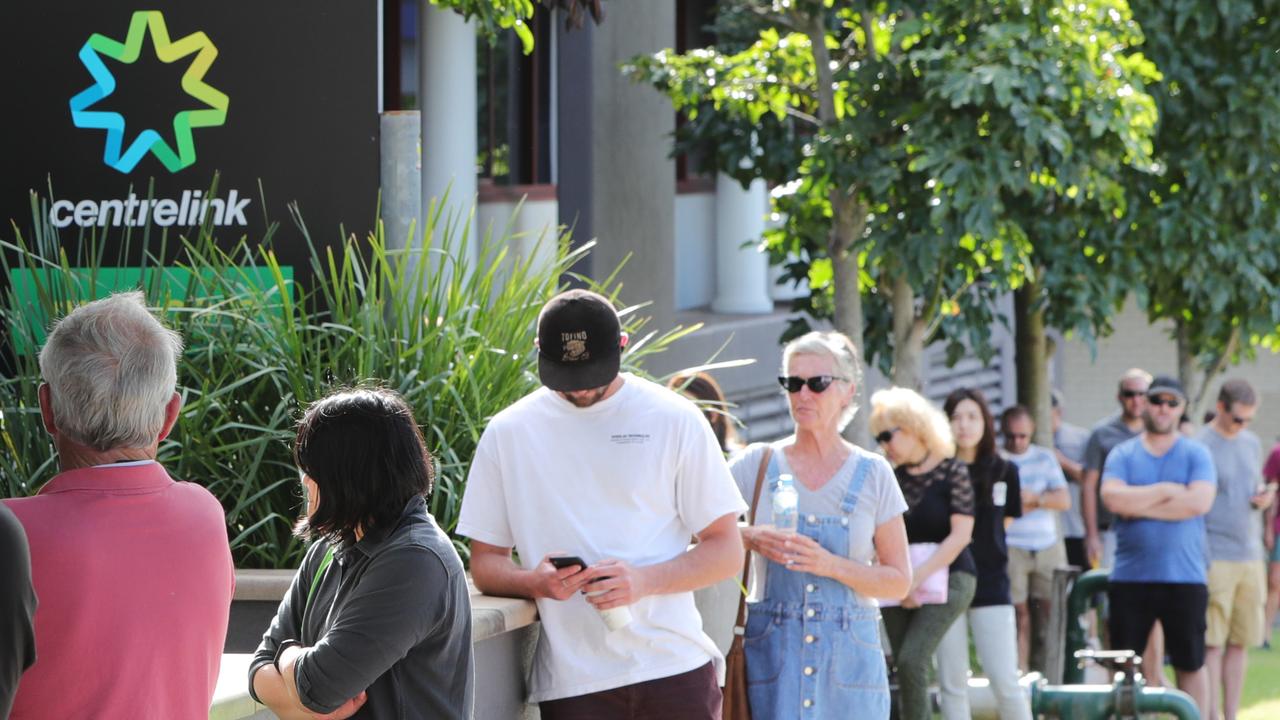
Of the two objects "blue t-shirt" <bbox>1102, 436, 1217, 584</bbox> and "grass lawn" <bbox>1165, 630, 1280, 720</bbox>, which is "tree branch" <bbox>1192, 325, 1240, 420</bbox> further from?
"blue t-shirt" <bbox>1102, 436, 1217, 584</bbox>

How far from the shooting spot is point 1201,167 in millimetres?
12242

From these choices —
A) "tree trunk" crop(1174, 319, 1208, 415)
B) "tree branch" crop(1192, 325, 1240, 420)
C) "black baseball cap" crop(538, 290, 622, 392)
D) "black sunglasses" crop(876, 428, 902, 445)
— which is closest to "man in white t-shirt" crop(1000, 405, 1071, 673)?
"black sunglasses" crop(876, 428, 902, 445)

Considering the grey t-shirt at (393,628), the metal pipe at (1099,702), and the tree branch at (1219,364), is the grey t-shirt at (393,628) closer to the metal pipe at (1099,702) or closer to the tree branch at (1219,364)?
the metal pipe at (1099,702)

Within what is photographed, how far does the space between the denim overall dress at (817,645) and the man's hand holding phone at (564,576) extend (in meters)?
1.19

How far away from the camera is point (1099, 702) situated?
25.0 feet

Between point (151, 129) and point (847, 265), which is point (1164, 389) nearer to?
point (847, 265)

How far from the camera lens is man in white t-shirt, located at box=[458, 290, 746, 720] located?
436 cm

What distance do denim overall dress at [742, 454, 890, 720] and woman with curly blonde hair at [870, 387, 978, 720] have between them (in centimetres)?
218

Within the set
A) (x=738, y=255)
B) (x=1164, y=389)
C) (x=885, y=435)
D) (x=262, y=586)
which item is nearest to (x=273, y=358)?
(x=262, y=586)

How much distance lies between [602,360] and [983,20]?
6070mm

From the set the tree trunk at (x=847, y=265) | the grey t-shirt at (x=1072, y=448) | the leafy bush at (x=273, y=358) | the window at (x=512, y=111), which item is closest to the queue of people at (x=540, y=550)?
the leafy bush at (x=273, y=358)

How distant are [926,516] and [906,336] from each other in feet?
11.5

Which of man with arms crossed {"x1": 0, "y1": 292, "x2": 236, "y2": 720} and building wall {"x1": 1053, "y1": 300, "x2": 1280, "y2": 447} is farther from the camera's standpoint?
building wall {"x1": 1053, "y1": 300, "x2": 1280, "y2": 447}

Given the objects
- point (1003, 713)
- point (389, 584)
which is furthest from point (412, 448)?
point (1003, 713)
